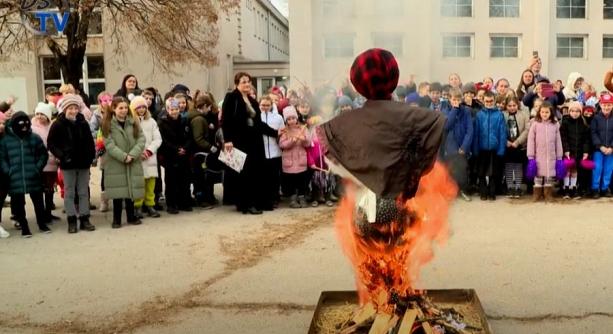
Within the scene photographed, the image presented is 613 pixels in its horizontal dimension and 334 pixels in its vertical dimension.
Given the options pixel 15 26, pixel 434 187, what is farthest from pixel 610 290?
pixel 15 26

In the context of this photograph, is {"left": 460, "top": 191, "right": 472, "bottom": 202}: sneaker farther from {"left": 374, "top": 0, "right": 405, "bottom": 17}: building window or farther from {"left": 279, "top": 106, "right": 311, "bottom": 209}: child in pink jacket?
{"left": 374, "top": 0, "right": 405, "bottom": 17}: building window

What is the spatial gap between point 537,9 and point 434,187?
3.17m

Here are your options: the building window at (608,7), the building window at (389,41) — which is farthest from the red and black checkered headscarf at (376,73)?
the building window at (608,7)

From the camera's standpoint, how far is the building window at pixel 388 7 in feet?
12.8

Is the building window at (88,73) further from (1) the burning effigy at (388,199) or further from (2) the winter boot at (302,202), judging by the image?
(1) the burning effigy at (388,199)

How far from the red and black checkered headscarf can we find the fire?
→ 63 cm

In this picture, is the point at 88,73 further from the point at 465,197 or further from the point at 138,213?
the point at 465,197

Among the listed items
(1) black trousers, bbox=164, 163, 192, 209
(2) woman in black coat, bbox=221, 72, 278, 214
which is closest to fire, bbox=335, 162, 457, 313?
(2) woman in black coat, bbox=221, 72, 278, 214

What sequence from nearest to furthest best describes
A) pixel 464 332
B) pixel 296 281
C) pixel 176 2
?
pixel 464 332 → pixel 296 281 → pixel 176 2

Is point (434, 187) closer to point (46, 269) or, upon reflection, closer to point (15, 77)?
point (46, 269)

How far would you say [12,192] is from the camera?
7223 mm

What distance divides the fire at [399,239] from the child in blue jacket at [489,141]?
5.29 m

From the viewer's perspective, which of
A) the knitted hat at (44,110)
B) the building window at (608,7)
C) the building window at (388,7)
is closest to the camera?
the building window at (388,7)

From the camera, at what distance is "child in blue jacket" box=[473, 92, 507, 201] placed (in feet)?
29.0
